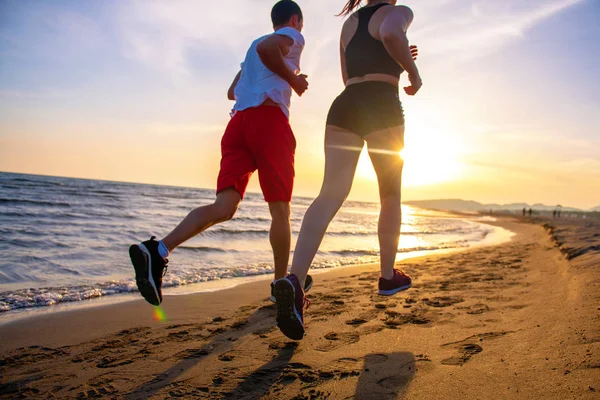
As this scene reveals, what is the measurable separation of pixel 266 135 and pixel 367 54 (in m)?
0.79

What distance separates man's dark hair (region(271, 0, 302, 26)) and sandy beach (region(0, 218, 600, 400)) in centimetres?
208

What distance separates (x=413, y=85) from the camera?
246 cm

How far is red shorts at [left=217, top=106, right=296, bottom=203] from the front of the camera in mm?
2668

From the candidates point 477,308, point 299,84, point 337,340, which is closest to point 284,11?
point 299,84

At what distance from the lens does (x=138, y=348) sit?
7.98ft

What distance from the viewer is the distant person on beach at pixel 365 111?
7.42ft

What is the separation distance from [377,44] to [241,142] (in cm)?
106

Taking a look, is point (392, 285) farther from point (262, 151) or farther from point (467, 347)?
point (262, 151)

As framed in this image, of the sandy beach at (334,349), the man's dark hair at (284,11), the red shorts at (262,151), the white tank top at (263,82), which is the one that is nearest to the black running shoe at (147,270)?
the sandy beach at (334,349)

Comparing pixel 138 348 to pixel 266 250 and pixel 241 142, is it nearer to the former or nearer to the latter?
pixel 241 142

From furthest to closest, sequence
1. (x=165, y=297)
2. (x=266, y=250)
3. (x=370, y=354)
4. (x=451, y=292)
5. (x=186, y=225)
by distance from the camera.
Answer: (x=266, y=250) → (x=165, y=297) → (x=451, y=292) → (x=186, y=225) → (x=370, y=354)

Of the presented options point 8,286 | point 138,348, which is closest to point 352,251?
point 8,286

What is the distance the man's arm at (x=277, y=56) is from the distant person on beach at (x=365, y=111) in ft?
1.18

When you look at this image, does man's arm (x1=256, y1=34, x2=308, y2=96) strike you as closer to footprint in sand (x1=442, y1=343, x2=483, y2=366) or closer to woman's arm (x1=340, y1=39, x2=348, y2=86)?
woman's arm (x1=340, y1=39, x2=348, y2=86)
